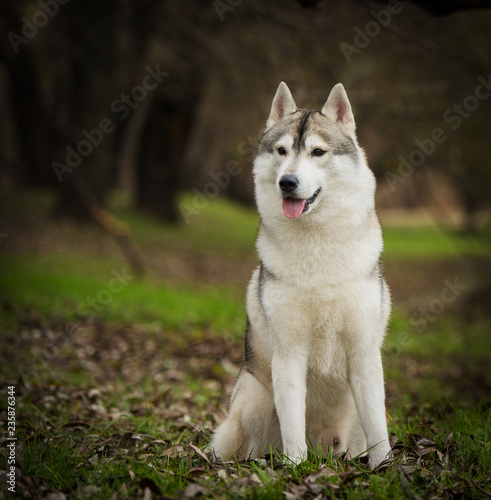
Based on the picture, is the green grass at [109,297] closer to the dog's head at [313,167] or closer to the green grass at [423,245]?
the dog's head at [313,167]

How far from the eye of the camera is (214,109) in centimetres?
1998

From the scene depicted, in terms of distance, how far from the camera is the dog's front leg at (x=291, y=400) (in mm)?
3373

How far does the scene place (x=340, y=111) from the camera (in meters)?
3.72

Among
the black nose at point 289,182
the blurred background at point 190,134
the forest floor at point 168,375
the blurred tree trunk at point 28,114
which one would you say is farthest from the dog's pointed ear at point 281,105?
the blurred tree trunk at point 28,114

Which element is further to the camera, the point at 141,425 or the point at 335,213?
the point at 141,425

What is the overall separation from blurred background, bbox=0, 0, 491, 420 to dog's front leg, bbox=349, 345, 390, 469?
3.63m

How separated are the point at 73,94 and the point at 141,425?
1261cm

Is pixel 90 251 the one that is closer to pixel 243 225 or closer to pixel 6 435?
pixel 243 225

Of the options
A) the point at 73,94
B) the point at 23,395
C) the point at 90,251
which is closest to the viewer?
the point at 23,395

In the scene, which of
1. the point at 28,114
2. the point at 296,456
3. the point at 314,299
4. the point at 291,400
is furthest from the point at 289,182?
the point at 28,114

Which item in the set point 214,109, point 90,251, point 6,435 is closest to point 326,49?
point 90,251

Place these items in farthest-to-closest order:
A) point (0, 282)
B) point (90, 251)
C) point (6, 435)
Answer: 1. point (90, 251)
2. point (0, 282)
3. point (6, 435)

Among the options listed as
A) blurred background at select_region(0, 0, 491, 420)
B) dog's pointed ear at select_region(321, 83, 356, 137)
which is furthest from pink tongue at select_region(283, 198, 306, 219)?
blurred background at select_region(0, 0, 491, 420)

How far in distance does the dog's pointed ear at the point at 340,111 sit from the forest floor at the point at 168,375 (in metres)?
2.04
